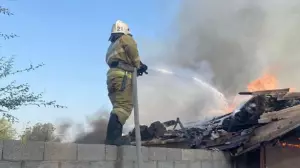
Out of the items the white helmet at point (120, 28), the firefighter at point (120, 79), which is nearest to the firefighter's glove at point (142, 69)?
the firefighter at point (120, 79)

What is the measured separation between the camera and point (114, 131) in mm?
4766

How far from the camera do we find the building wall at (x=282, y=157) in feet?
26.1

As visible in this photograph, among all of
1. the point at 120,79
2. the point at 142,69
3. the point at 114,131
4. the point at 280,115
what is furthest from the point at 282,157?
the point at 120,79

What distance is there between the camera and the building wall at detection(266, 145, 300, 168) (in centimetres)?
797

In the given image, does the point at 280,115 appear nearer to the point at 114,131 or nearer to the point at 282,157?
the point at 282,157

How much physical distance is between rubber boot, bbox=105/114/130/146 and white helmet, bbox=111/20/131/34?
41.5 inches

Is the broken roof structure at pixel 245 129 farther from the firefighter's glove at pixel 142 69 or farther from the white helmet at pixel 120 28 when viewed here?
the white helmet at pixel 120 28

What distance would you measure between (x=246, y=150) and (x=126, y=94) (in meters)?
4.29

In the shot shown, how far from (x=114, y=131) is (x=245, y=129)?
472 centimetres

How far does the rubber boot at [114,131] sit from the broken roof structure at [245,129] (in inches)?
152

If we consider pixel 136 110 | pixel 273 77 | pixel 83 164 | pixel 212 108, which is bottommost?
pixel 83 164

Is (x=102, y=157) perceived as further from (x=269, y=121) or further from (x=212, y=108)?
(x=212, y=108)

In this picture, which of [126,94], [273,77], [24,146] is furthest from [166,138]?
[273,77]

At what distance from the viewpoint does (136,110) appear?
431 cm
